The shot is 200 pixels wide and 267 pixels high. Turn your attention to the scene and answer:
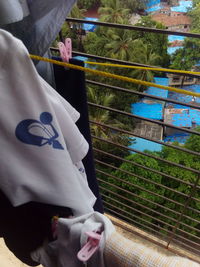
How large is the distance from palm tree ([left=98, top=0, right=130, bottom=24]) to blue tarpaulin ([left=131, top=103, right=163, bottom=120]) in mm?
3750

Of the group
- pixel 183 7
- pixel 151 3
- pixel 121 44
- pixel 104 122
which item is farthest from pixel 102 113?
pixel 183 7

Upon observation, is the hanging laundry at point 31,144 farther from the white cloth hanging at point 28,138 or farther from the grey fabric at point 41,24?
the grey fabric at point 41,24

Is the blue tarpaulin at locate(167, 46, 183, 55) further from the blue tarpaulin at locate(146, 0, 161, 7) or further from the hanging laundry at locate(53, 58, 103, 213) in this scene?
the hanging laundry at locate(53, 58, 103, 213)

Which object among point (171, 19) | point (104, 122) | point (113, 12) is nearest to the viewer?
point (104, 122)

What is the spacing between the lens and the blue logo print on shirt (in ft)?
1.23

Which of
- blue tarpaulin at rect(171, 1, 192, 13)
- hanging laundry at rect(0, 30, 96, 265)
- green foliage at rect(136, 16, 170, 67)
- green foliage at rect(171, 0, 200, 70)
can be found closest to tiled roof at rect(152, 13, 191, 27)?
blue tarpaulin at rect(171, 1, 192, 13)

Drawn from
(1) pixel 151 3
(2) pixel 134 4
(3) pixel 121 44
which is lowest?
(3) pixel 121 44

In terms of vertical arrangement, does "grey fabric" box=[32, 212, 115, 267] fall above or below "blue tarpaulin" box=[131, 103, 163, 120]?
above

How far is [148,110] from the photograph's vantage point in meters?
9.67

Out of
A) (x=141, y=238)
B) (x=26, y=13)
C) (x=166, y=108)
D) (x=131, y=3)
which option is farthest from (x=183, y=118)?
(x=26, y=13)

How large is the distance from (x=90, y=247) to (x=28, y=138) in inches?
7.4

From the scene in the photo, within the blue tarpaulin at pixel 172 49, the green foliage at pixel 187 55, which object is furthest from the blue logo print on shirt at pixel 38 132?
the blue tarpaulin at pixel 172 49

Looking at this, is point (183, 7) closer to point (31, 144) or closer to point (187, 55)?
point (187, 55)

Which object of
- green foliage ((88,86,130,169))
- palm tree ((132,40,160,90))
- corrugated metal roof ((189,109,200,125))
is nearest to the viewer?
green foliage ((88,86,130,169))
